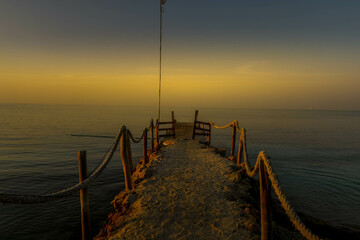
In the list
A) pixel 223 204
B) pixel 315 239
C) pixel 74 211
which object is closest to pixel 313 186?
pixel 223 204

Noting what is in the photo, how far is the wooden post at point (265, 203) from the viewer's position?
3242 mm

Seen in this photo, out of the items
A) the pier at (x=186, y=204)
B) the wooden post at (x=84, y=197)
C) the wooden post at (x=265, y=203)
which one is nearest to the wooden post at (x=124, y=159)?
the pier at (x=186, y=204)

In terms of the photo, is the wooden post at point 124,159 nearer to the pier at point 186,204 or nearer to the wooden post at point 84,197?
the pier at point 186,204

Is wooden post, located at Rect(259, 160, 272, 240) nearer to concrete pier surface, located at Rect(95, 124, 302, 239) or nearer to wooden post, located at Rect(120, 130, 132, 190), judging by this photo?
concrete pier surface, located at Rect(95, 124, 302, 239)

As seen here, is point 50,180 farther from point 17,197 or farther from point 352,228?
point 352,228

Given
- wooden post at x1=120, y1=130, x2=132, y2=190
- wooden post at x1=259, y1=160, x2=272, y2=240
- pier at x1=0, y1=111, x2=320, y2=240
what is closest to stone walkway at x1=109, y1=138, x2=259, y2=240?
pier at x1=0, y1=111, x2=320, y2=240

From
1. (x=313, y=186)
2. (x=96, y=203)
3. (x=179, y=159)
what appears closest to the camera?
(x=96, y=203)

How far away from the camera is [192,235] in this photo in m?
3.87

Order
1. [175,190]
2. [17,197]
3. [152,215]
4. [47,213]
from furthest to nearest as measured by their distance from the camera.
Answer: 1. [47,213]
2. [175,190]
3. [152,215]
4. [17,197]

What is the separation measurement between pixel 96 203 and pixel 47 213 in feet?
5.43

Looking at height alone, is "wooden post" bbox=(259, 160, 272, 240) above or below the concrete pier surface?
above

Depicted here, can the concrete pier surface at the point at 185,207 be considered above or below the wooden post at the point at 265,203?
below

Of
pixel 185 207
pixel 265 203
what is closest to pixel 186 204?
pixel 185 207

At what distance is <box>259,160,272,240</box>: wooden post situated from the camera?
3242mm
